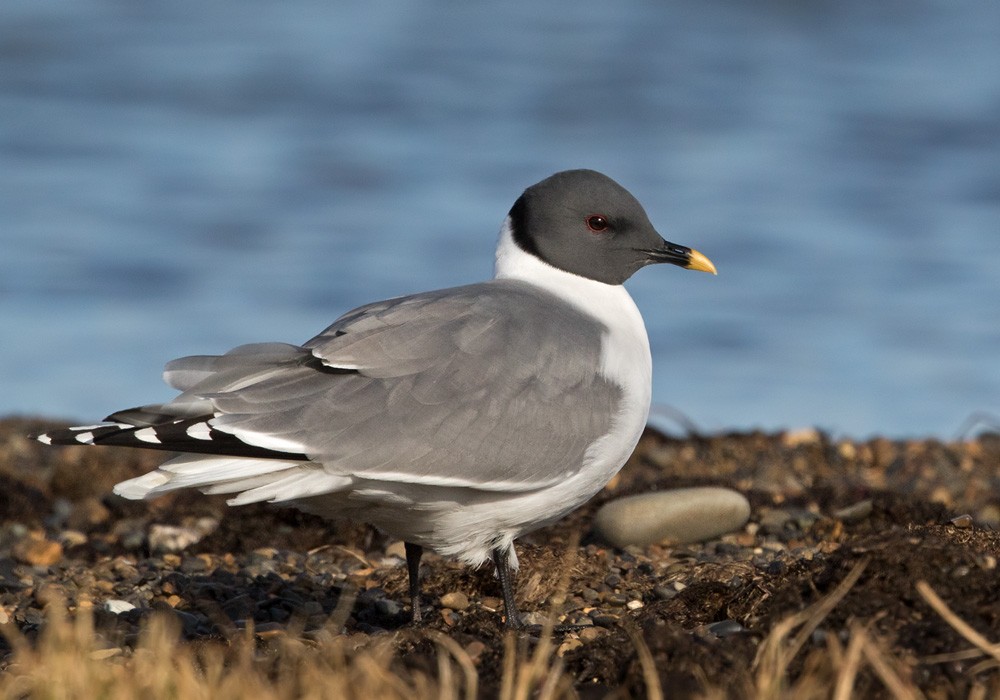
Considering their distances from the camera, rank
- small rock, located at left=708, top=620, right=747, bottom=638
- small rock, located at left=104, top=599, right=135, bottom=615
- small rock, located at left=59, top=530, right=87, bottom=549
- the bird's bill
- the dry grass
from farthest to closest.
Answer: small rock, located at left=59, top=530, right=87, bottom=549 < the bird's bill < small rock, located at left=104, top=599, right=135, bottom=615 < small rock, located at left=708, top=620, right=747, bottom=638 < the dry grass

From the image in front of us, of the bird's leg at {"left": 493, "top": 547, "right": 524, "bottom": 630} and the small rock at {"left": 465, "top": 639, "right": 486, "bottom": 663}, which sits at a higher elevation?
the small rock at {"left": 465, "top": 639, "right": 486, "bottom": 663}

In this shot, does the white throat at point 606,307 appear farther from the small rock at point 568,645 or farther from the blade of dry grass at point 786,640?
the blade of dry grass at point 786,640

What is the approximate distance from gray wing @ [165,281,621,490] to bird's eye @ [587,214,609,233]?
2.98ft

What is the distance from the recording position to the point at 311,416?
4.75 meters

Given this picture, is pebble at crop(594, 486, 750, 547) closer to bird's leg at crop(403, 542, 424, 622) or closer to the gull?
the gull

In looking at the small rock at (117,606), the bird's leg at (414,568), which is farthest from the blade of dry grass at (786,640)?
the small rock at (117,606)

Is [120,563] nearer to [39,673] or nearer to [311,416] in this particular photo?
[311,416]

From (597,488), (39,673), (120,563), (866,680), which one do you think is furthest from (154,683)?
(120,563)

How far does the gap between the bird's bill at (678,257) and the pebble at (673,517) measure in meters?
1.07

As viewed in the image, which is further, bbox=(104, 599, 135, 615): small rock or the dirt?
bbox=(104, 599, 135, 615): small rock

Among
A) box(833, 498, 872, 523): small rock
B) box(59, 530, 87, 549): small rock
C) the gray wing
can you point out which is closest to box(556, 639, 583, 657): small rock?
the gray wing

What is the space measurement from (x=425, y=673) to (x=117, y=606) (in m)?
2.15

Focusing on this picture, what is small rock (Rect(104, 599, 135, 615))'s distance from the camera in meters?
5.46

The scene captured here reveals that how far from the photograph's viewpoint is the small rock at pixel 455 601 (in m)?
5.61
